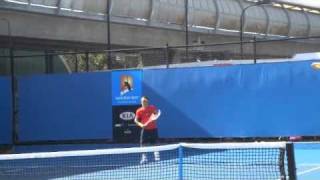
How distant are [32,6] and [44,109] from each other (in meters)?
7.41

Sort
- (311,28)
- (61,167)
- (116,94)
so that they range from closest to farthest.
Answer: (61,167) < (116,94) < (311,28)

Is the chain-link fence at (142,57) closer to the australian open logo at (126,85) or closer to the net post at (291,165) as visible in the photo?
the australian open logo at (126,85)

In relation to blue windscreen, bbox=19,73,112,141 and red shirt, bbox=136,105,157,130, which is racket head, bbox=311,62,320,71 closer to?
red shirt, bbox=136,105,157,130

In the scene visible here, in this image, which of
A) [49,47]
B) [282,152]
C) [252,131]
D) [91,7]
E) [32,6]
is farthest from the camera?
[49,47]

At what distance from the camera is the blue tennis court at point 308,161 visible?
1273cm

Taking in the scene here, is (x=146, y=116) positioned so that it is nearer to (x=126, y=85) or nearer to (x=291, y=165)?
(x=126, y=85)

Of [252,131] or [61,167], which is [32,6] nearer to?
[252,131]

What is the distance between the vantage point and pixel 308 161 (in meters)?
15.7

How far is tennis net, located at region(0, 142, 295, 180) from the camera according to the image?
995 centimetres

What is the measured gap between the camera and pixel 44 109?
22000 mm

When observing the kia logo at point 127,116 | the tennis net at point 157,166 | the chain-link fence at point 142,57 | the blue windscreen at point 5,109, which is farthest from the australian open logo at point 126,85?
the tennis net at point 157,166

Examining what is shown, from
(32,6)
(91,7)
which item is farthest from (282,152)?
(91,7)

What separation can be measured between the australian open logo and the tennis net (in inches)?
283

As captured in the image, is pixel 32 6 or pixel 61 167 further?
pixel 32 6
